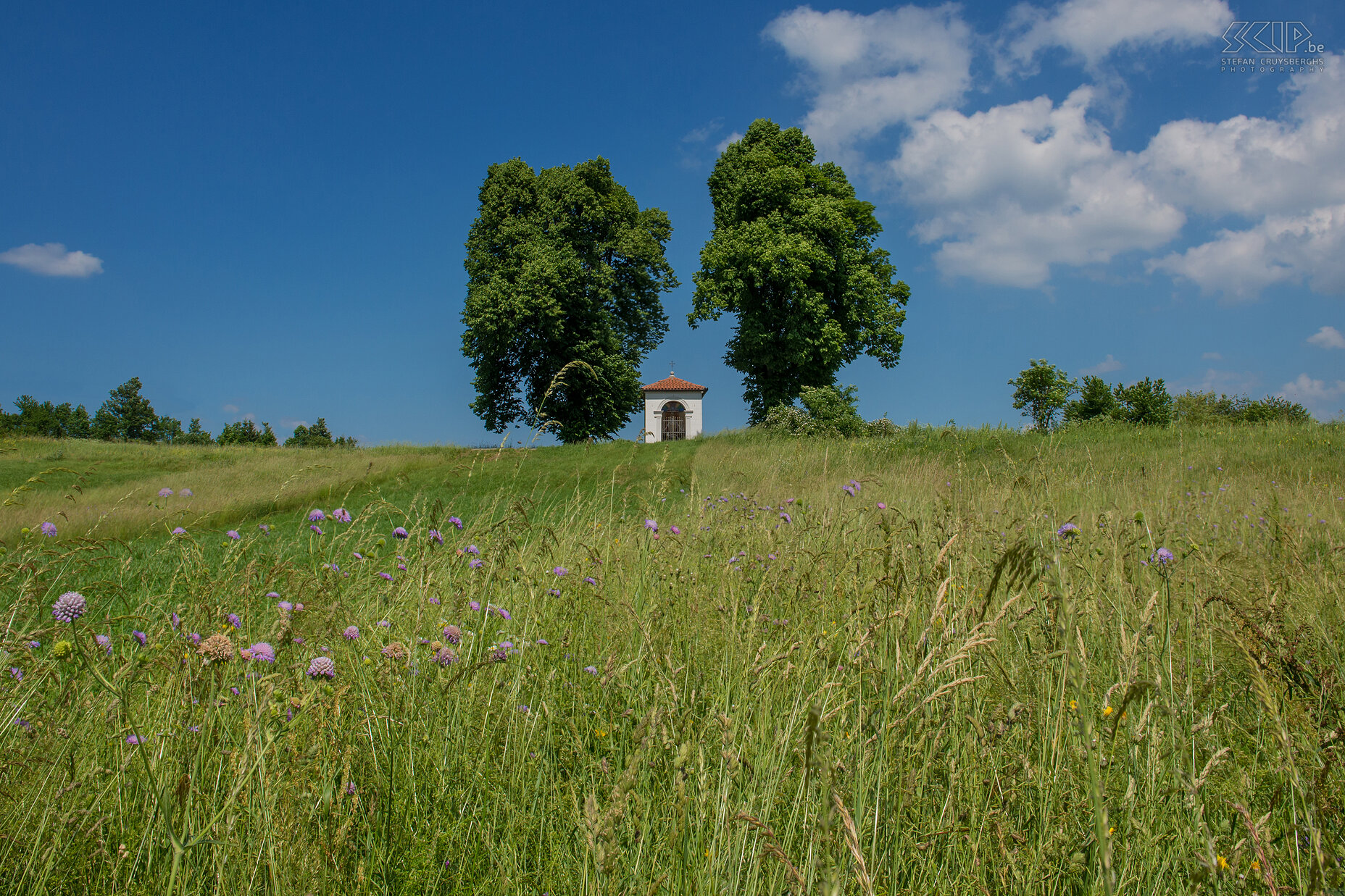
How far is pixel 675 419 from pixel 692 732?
128ft

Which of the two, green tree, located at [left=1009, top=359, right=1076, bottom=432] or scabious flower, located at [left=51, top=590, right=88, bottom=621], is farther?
green tree, located at [left=1009, top=359, right=1076, bottom=432]

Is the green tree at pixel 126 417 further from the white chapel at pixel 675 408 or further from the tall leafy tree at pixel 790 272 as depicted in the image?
the tall leafy tree at pixel 790 272

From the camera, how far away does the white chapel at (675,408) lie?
40875 millimetres

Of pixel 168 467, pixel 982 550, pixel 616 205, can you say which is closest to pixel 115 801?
pixel 982 550

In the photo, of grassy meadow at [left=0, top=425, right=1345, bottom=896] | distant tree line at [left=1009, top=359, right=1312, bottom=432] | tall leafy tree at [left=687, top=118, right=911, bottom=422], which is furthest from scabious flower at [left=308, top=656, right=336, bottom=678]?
distant tree line at [left=1009, top=359, right=1312, bottom=432]

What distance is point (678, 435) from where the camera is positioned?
134ft

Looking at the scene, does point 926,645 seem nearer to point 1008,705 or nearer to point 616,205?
point 1008,705

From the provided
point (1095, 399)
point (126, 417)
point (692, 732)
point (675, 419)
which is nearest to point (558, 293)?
point (675, 419)

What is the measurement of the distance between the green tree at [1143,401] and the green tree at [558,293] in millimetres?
28089

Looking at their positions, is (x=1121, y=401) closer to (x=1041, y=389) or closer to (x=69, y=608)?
(x=1041, y=389)

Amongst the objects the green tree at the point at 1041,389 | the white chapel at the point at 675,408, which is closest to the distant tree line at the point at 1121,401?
the green tree at the point at 1041,389

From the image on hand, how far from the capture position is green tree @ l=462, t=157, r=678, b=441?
2388 cm

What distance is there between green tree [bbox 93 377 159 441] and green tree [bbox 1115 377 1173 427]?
276ft

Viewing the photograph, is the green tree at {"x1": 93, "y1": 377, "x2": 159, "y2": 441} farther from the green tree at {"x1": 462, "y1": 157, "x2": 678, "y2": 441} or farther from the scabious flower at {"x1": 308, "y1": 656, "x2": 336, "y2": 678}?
the scabious flower at {"x1": 308, "y1": 656, "x2": 336, "y2": 678}
